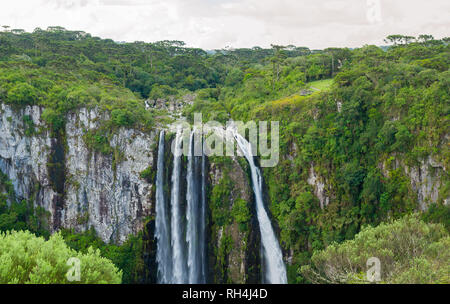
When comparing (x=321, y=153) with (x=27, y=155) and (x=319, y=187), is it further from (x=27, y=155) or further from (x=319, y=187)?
(x=27, y=155)

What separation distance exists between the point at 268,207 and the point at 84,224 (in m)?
12.7

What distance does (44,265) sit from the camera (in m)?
8.23

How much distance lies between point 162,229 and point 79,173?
284 inches

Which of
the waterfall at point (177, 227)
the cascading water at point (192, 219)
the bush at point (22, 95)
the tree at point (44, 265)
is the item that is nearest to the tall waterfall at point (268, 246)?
the cascading water at point (192, 219)

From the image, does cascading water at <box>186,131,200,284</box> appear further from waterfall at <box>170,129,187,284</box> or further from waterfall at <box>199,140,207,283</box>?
waterfall at <box>170,129,187,284</box>

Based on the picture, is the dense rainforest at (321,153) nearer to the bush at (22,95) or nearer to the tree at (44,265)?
the bush at (22,95)

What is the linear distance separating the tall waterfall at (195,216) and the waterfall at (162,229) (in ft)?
4.94

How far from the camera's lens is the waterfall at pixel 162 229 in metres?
19.4

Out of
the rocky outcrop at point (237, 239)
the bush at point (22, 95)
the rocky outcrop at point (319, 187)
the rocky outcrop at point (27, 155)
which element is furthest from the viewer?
the rocky outcrop at point (27, 155)

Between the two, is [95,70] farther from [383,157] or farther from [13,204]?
[383,157]

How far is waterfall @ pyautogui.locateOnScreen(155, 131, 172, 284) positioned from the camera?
63.6 ft

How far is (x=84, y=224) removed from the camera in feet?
69.9
